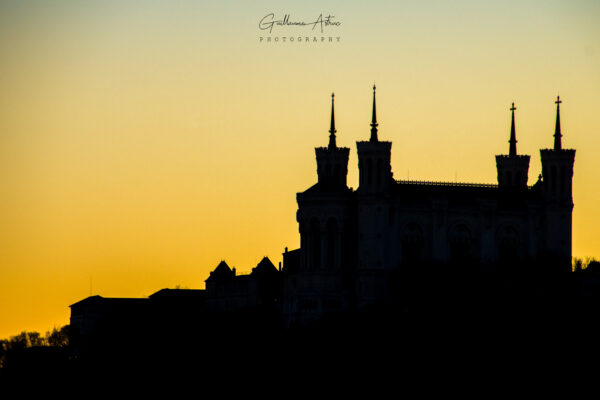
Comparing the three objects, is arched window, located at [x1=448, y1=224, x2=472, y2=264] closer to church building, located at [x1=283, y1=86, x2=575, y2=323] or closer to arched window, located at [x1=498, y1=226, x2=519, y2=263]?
church building, located at [x1=283, y1=86, x2=575, y2=323]

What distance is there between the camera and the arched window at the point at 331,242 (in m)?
179

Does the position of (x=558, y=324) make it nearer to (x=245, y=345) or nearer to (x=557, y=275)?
(x=557, y=275)

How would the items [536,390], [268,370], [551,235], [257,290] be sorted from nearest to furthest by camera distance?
[536,390] → [268,370] → [551,235] → [257,290]

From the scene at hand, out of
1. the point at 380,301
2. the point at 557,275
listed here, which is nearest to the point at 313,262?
the point at 380,301

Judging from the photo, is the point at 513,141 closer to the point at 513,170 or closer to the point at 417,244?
the point at 513,170

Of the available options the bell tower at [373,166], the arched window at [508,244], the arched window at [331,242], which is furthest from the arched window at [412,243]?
the arched window at [508,244]

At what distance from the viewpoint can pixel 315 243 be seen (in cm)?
17912

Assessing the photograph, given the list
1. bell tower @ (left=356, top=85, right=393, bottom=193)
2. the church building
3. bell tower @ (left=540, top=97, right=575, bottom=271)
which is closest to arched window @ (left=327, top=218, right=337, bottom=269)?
the church building

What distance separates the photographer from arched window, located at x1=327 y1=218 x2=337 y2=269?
587ft

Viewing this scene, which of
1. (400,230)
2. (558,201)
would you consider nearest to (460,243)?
(400,230)

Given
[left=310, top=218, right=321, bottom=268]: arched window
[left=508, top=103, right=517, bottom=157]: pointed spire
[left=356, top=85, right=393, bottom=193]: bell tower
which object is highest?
[left=508, top=103, right=517, bottom=157]: pointed spire

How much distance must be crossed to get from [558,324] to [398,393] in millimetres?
15182

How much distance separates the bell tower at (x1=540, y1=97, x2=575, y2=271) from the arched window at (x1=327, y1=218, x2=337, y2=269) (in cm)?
1509

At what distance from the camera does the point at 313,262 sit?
179m
